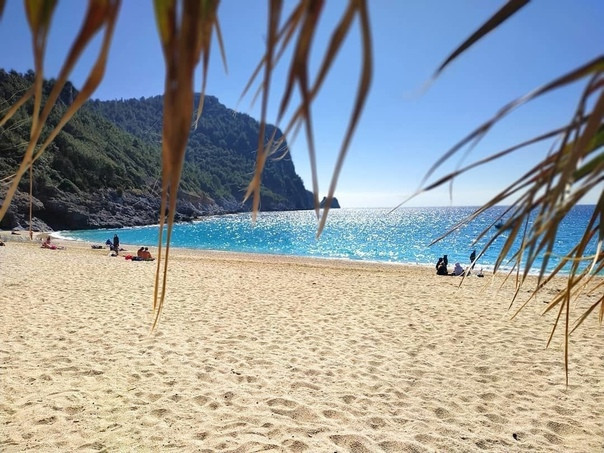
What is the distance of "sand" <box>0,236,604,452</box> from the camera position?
3.51m

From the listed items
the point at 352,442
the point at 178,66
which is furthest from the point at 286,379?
the point at 178,66

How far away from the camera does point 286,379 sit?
4.77m

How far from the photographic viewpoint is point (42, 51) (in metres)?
0.47

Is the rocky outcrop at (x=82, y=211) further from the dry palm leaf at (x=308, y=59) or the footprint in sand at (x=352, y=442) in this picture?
the dry palm leaf at (x=308, y=59)

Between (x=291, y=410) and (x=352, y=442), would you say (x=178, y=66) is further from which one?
(x=291, y=410)

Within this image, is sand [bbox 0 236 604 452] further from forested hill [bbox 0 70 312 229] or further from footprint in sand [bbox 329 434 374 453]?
forested hill [bbox 0 70 312 229]

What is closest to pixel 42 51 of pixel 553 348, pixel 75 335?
pixel 75 335

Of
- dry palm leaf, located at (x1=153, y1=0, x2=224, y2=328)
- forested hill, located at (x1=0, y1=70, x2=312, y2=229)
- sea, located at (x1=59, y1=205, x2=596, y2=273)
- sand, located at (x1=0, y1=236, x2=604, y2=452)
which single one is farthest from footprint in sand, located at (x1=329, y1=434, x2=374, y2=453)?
forested hill, located at (x1=0, y1=70, x2=312, y2=229)

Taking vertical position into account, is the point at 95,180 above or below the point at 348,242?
above

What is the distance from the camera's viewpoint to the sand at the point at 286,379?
351 cm

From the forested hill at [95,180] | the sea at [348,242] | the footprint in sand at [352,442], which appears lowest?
the footprint in sand at [352,442]

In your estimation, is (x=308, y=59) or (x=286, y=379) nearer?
(x=308, y=59)

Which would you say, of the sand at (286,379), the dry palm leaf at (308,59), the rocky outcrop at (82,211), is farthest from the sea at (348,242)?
the dry palm leaf at (308,59)

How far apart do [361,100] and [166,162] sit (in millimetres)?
283
